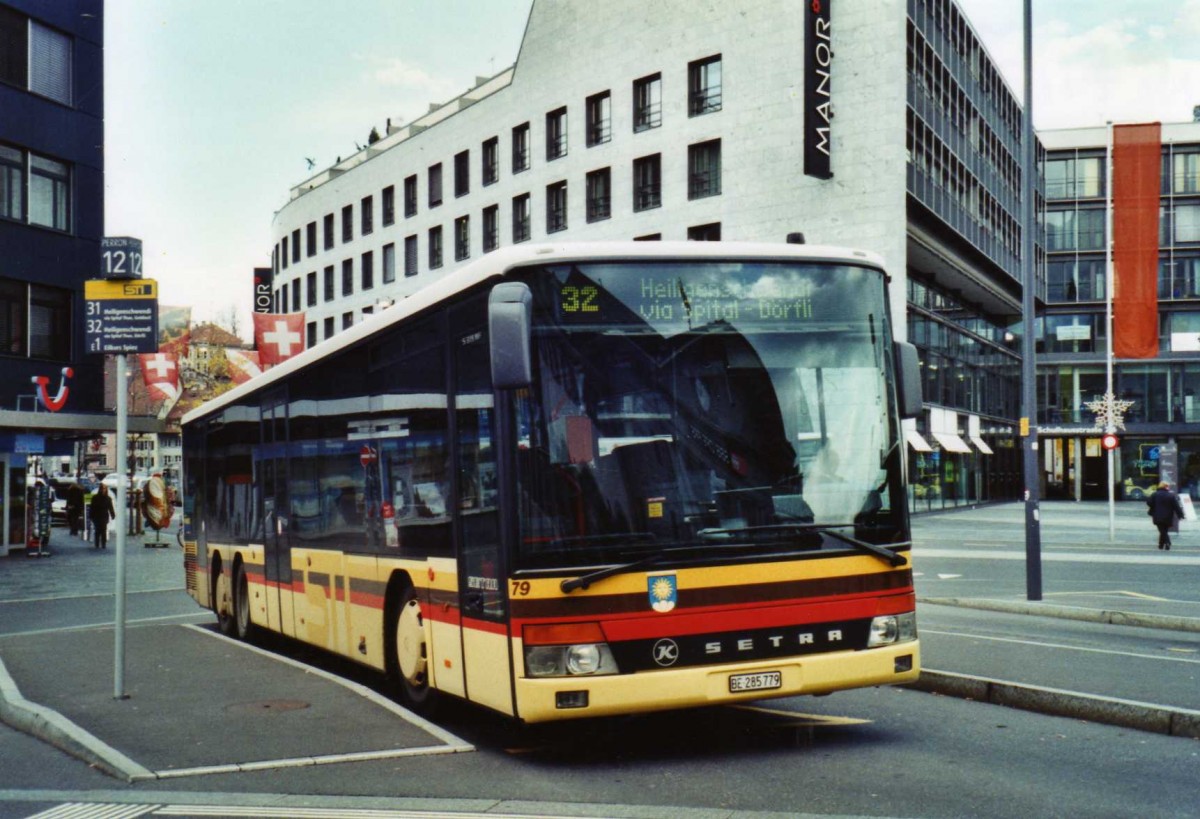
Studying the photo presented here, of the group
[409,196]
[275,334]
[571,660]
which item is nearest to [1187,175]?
[409,196]

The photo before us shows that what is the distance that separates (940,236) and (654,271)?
Result: 39884 millimetres

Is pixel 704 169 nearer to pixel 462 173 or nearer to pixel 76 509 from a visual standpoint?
pixel 462 173

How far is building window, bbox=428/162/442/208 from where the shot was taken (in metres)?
57.8

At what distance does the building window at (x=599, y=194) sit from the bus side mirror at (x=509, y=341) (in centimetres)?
4035

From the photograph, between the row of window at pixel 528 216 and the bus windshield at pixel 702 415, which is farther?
the row of window at pixel 528 216

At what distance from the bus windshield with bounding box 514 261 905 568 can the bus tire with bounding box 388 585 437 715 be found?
2169 mm

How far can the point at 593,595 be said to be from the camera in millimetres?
7039

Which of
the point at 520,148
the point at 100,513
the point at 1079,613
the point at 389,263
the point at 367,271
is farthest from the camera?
the point at 367,271

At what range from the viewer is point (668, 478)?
7.17m

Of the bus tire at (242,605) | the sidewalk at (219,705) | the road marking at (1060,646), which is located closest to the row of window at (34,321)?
the sidewalk at (219,705)

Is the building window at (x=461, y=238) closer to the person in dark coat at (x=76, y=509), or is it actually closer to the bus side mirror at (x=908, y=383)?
the person in dark coat at (x=76, y=509)

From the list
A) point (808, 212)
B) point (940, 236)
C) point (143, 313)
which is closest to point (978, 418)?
point (940, 236)

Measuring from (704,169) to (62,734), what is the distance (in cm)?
3692

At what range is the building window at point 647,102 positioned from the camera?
4481 cm
